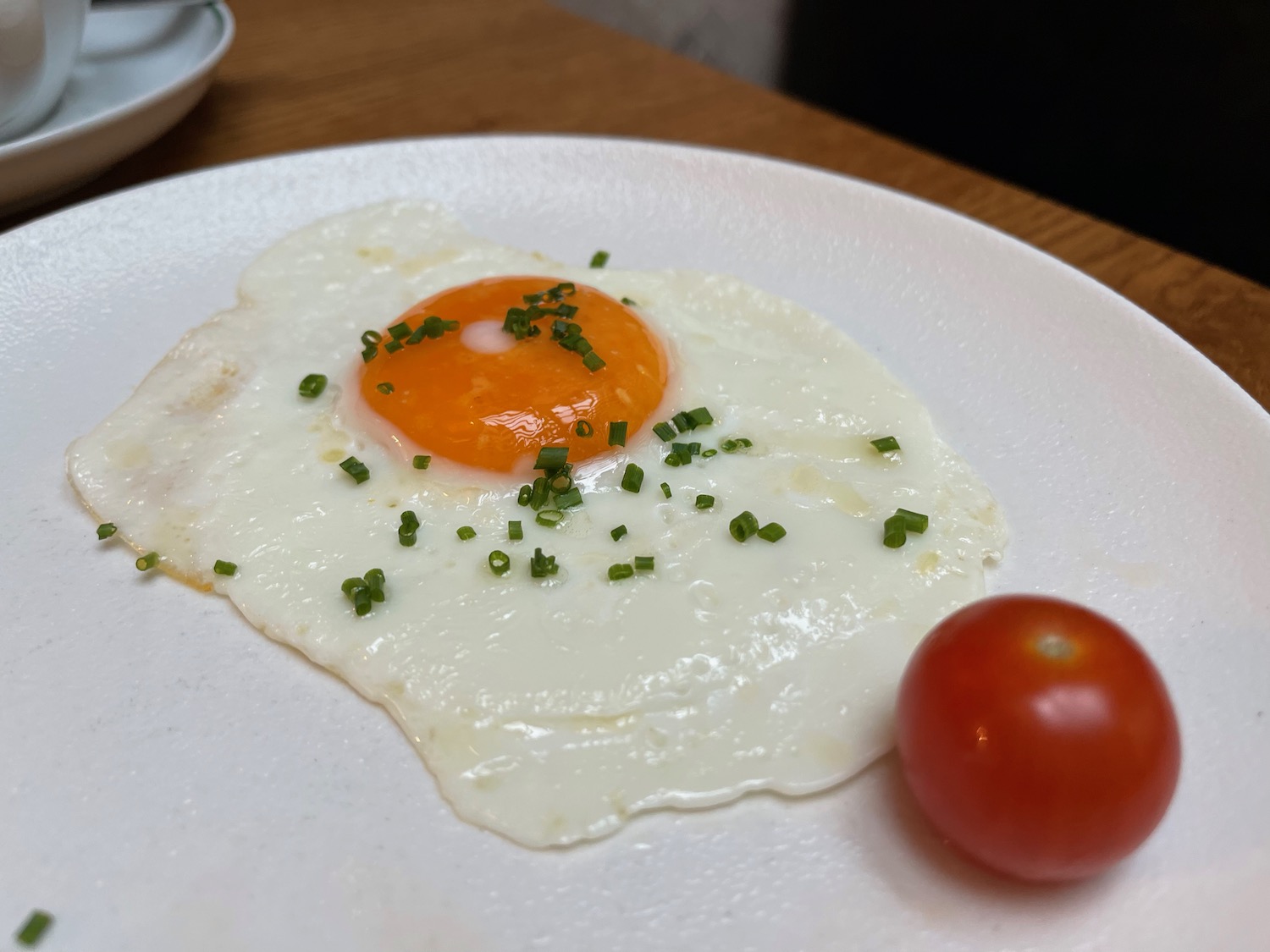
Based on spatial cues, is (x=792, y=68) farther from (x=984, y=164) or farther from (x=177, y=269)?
(x=177, y=269)

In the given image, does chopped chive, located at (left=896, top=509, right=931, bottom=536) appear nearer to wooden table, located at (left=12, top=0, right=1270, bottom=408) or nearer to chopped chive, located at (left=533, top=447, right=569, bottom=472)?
chopped chive, located at (left=533, top=447, right=569, bottom=472)

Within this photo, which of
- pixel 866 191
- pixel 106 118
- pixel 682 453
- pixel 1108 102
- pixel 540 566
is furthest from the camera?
pixel 1108 102

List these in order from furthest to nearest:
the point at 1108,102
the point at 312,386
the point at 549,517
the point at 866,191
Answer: the point at 1108,102, the point at 866,191, the point at 312,386, the point at 549,517

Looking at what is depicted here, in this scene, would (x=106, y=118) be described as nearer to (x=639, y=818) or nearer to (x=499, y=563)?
(x=499, y=563)

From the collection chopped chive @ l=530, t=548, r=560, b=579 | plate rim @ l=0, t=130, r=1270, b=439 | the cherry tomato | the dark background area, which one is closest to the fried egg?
chopped chive @ l=530, t=548, r=560, b=579

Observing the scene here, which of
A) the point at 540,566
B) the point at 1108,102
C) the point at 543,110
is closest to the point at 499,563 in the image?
the point at 540,566

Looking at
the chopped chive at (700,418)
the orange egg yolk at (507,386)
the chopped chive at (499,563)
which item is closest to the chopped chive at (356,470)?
the orange egg yolk at (507,386)
